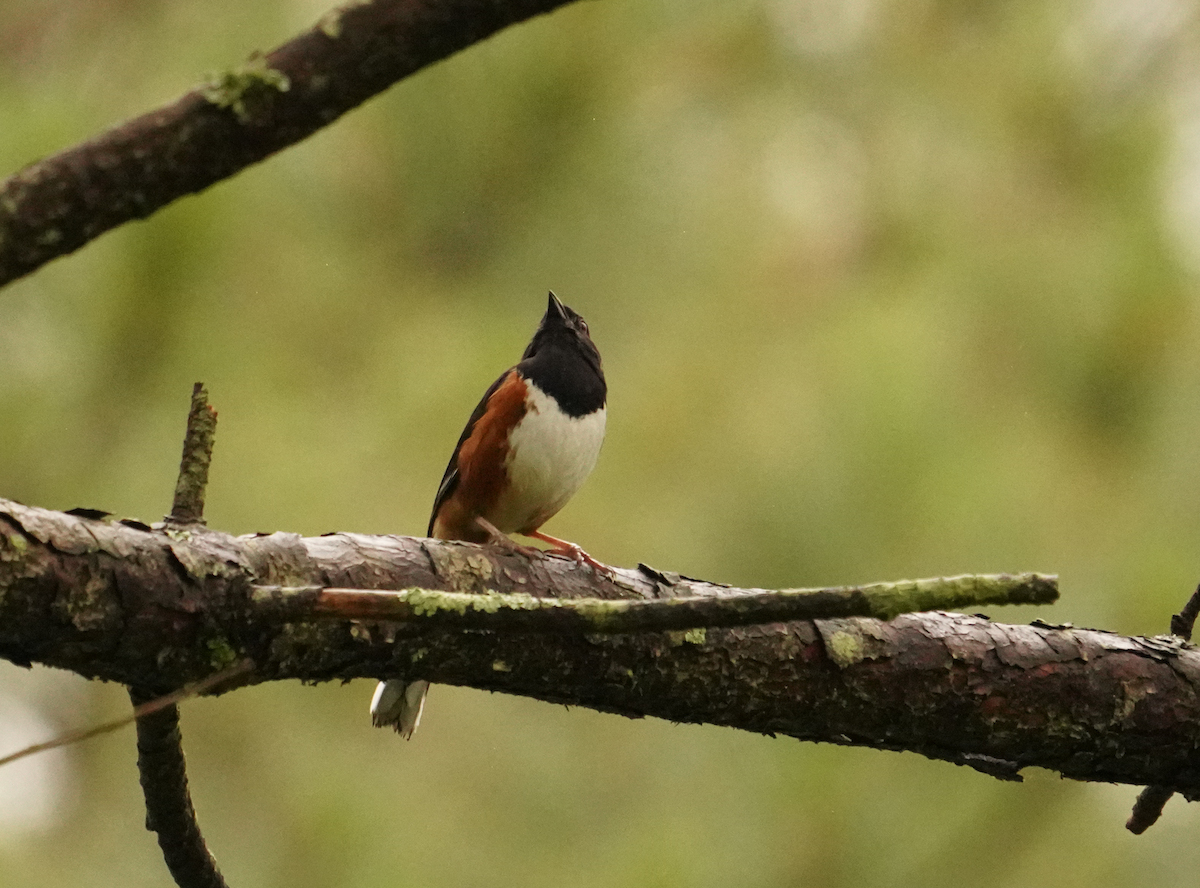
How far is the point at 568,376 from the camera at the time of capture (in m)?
2.37

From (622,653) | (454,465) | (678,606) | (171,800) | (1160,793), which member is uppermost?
(454,465)

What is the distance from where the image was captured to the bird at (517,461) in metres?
2.21

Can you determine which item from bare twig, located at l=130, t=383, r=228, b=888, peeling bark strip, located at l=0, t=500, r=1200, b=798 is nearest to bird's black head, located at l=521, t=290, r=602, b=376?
peeling bark strip, located at l=0, t=500, r=1200, b=798

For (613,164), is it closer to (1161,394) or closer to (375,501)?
(375,501)

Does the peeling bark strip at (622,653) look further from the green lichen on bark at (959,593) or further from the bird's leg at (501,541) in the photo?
the green lichen on bark at (959,593)

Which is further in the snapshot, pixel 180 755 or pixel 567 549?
pixel 567 549

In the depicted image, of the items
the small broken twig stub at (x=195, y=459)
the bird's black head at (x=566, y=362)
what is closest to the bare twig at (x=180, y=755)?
the small broken twig stub at (x=195, y=459)

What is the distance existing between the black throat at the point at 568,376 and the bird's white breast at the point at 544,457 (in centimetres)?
2

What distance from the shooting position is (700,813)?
2.36m

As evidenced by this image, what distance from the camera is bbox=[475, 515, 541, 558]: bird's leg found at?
165 cm

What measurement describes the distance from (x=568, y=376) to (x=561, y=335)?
0.66 feet

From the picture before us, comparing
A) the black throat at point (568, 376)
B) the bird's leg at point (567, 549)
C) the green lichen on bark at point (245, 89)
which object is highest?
the green lichen on bark at point (245, 89)

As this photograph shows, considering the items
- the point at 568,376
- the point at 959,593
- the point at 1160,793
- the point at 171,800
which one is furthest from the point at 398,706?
the point at 959,593

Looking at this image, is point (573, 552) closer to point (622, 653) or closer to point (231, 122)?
point (622, 653)
